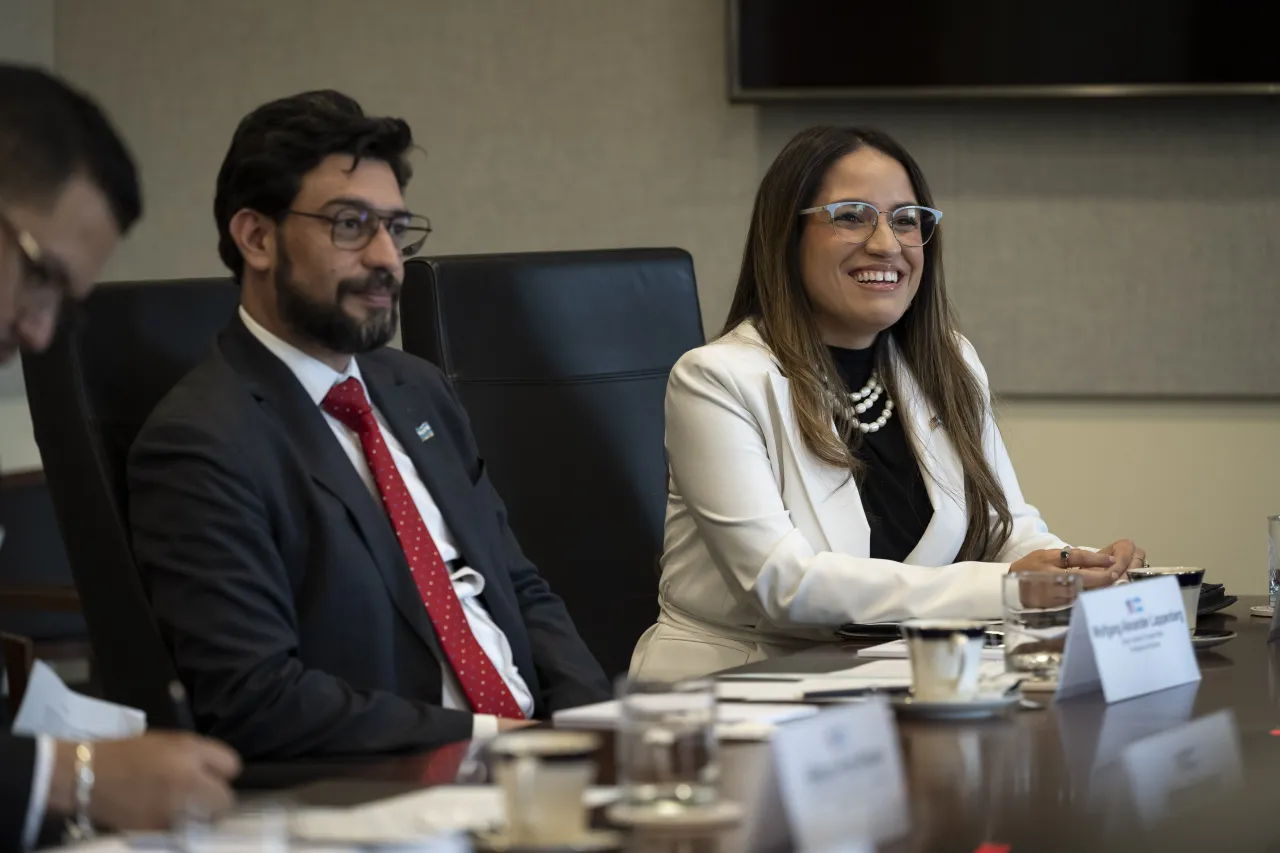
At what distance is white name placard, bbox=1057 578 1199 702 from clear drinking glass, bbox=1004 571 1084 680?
0.05 feet

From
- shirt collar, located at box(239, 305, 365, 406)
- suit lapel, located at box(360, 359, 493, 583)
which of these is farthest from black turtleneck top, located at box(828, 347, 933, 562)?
shirt collar, located at box(239, 305, 365, 406)

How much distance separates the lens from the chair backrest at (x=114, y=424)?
1828 millimetres

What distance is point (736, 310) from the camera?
8.99ft

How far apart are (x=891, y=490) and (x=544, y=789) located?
64.6 inches

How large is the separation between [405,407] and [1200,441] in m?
2.42

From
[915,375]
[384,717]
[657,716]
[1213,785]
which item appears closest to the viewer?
[657,716]

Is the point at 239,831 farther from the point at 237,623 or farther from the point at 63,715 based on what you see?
the point at 237,623

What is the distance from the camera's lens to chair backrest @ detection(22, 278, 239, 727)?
1828 mm

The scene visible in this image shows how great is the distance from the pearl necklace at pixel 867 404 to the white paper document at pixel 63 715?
1466 millimetres

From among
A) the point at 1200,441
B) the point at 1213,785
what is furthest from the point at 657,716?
the point at 1200,441

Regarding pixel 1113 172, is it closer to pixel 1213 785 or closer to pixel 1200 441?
pixel 1200 441

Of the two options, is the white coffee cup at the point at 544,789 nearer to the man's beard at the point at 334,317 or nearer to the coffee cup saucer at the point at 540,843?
the coffee cup saucer at the point at 540,843

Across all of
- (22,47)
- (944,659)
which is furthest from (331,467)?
(22,47)

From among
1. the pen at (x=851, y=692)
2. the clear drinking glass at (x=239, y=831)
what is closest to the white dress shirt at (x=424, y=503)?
the pen at (x=851, y=692)
